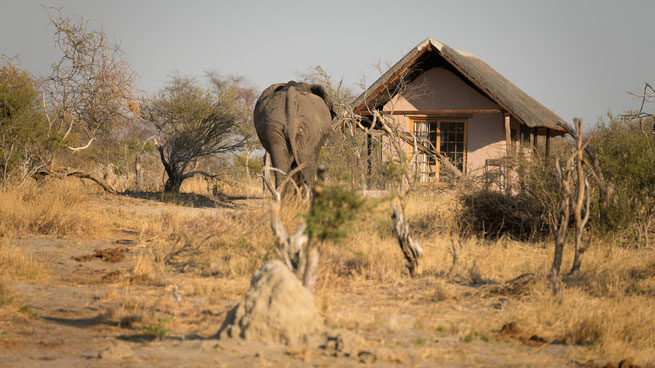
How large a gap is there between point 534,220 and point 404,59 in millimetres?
8258

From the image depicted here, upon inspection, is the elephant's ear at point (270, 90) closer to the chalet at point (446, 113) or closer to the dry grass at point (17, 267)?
the chalet at point (446, 113)

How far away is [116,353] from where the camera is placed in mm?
4145

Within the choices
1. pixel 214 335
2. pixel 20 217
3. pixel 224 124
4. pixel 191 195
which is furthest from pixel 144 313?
pixel 224 124

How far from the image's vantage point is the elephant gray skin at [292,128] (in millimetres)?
11164

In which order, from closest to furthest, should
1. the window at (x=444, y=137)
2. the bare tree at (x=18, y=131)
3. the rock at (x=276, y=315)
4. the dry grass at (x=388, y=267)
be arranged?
the rock at (x=276, y=315) < the dry grass at (x=388, y=267) < the bare tree at (x=18, y=131) < the window at (x=444, y=137)

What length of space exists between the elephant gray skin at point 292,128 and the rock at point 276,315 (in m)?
6.47

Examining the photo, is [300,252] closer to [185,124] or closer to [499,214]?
[499,214]

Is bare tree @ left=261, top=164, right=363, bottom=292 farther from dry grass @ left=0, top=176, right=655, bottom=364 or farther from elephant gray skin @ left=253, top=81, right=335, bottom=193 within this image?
elephant gray skin @ left=253, top=81, right=335, bottom=193

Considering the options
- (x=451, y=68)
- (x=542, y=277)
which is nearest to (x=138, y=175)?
(x=451, y=68)

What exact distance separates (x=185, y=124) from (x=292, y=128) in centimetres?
554

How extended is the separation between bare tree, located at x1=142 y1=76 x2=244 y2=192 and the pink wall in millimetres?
4942

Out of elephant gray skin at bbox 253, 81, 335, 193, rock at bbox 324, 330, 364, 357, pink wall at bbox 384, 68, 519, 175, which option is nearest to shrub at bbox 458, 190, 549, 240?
elephant gray skin at bbox 253, 81, 335, 193

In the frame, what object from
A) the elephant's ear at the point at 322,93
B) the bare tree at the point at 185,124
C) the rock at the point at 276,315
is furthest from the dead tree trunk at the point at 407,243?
the bare tree at the point at 185,124

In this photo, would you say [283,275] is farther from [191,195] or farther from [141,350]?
[191,195]
